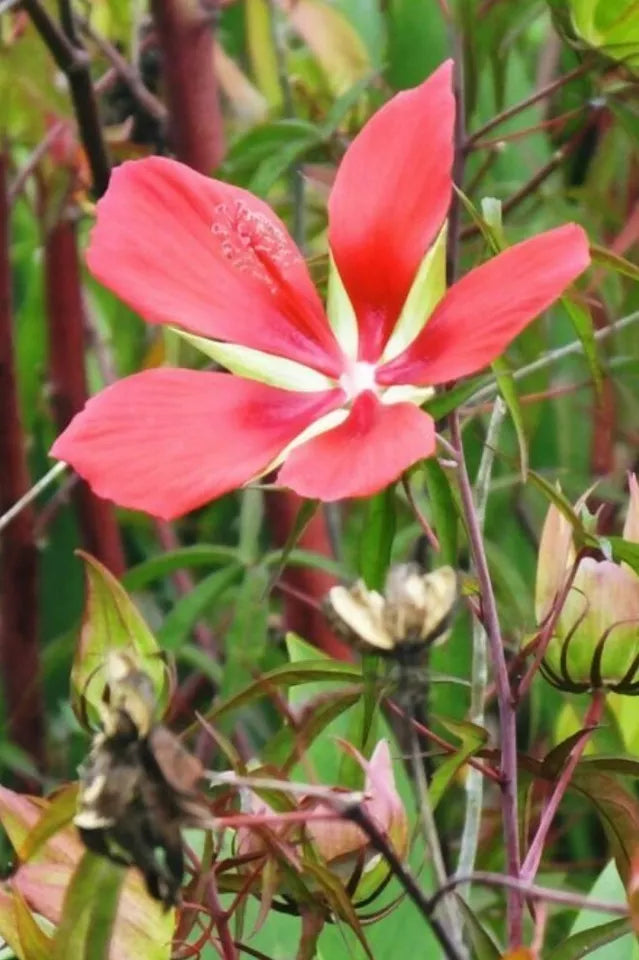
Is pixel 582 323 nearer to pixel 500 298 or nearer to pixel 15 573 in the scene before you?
pixel 500 298

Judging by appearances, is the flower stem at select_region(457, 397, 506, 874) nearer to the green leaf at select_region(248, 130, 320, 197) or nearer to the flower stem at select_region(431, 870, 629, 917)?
the flower stem at select_region(431, 870, 629, 917)

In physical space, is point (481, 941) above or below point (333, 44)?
below

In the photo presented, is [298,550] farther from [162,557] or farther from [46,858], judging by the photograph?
[46,858]

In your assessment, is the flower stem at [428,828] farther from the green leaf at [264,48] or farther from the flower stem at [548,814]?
the green leaf at [264,48]

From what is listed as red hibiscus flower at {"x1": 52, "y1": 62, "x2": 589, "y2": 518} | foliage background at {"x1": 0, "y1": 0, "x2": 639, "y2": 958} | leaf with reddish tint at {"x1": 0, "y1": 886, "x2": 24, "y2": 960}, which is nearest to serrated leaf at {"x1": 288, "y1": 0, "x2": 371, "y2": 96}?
foliage background at {"x1": 0, "y1": 0, "x2": 639, "y2": 958}

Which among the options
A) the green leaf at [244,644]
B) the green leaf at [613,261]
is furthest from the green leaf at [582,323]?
the green leaf at [244,644]

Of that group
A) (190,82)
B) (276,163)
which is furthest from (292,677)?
(190,82)

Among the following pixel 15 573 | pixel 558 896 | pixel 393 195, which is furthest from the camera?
pixel 15 573
